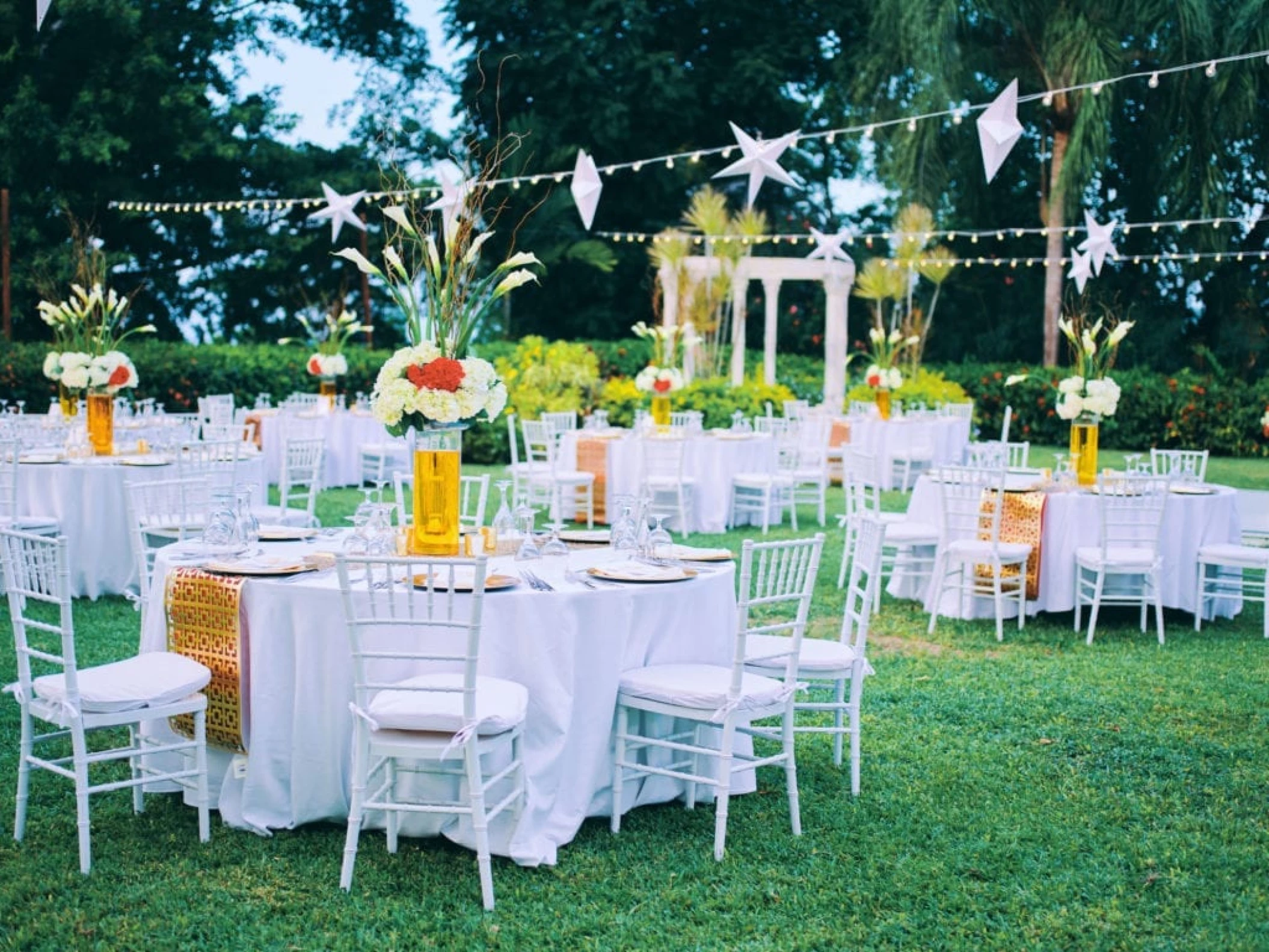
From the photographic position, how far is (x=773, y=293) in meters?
18.6

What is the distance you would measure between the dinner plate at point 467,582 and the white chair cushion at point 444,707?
27 centimetres

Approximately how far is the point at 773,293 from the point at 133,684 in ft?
49.8

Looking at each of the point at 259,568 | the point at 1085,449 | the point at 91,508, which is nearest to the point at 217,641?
the point at 259,568

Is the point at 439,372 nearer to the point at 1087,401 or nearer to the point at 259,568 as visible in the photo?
the point at 259,568

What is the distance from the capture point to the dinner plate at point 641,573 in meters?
4.48

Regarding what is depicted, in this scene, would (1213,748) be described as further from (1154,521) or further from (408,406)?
(408,406)

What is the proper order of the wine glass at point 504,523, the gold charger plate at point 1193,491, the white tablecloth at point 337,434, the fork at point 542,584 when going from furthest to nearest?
the white tablecloth at point 337,434, the gold charger plate at point 1193,491, the wine glass at point 504,523, the fork at point 542,584

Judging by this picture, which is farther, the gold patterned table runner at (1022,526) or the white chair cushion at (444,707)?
the gold patterned table runner at (1022,526)

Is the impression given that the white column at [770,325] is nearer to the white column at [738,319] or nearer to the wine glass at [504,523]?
the white column at [738,319]

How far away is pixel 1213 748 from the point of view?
5449mm

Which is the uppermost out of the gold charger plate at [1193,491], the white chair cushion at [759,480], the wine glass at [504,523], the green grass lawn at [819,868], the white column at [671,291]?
the white column at [671,291]

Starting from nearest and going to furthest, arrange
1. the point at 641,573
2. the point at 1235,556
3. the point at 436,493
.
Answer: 1. the point at 641,573
2. the point at 436,493
3. the point at 1235,556

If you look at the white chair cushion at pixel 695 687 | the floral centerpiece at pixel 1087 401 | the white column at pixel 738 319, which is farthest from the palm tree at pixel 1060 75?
the white chair cushion at pixel 695 687

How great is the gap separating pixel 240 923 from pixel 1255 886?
2.92m
